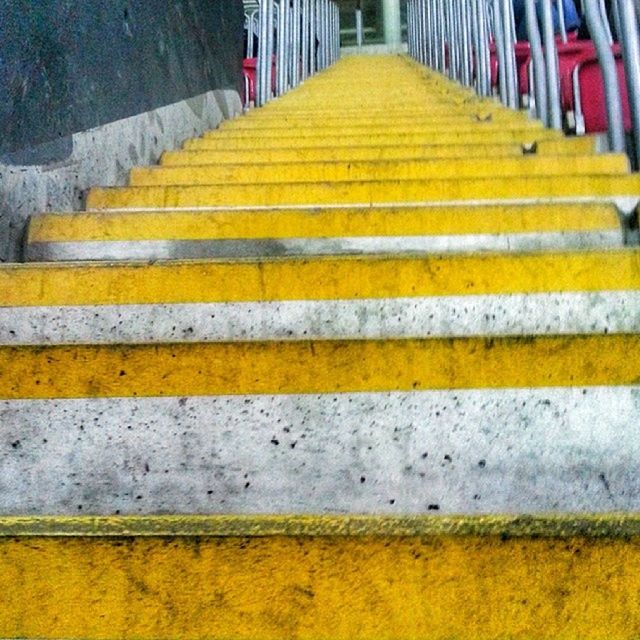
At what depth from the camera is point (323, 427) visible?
638 mm

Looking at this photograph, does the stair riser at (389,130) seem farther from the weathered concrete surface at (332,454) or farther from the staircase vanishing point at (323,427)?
the weathered concrete surface at (332,454)

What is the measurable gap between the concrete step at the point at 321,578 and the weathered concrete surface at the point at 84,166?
767 mm

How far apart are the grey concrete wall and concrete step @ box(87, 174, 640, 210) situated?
0.26m

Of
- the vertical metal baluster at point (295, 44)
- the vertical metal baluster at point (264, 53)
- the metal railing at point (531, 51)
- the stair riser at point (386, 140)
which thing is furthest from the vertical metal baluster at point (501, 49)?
the vertical metal baluster at point (295, 44)

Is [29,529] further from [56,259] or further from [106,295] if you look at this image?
[56,259]

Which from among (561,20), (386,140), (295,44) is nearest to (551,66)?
(386,140)

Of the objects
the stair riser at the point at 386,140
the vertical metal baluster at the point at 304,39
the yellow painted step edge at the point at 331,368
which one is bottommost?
the yellow painted step edge at the point at 331,368

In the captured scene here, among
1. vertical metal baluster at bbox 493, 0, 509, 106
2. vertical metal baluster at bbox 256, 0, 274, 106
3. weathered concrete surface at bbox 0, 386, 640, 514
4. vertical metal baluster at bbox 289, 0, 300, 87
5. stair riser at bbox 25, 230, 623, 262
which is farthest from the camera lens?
vertical metal baluster at bbox 289, 0, 300, 87

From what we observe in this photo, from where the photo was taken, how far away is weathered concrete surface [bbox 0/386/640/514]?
0.62m

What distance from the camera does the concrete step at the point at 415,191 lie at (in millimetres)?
1271

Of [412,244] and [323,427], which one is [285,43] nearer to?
[412,244]

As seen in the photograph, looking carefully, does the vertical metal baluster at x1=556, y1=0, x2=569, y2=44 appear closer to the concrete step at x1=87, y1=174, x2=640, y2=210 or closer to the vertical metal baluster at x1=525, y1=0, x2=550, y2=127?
the vertical metal baluster at x1=525, y1=0, x2=550, y2=127

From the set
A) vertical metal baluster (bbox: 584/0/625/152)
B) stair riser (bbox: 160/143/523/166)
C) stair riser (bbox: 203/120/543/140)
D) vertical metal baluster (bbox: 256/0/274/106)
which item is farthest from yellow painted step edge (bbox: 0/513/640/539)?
vertical metal baluster (bbox: 256/0/274/106)

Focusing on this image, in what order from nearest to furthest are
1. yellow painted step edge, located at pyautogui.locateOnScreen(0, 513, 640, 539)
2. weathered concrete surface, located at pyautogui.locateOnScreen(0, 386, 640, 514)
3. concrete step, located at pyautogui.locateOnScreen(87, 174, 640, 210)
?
yellow painted step edge, located at pyautogui.locateOnScreen(0, 513, 640, 539), weathered concrete surface, located at pyautogui.locateOnScreen(0, 386, 640, 514), concrete step, located at pyautogui.locateOnScreen(87, 174, 640, 210)
